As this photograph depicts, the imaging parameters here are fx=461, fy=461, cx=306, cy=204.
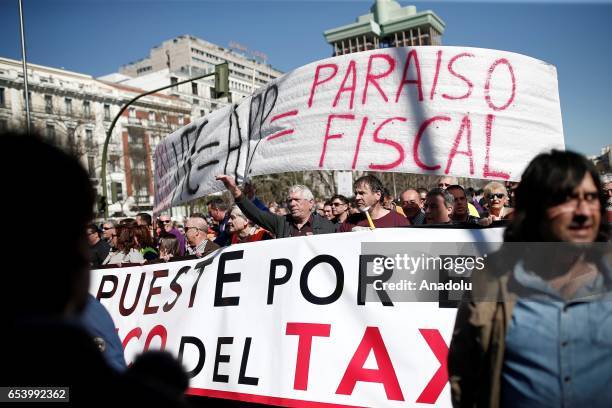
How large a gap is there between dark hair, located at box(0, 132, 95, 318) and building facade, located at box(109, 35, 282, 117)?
71.1 m

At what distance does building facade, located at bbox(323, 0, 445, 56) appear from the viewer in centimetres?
10444

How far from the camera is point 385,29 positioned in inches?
4272

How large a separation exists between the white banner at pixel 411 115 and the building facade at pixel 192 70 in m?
68.5

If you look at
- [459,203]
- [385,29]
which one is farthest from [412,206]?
[385,29]

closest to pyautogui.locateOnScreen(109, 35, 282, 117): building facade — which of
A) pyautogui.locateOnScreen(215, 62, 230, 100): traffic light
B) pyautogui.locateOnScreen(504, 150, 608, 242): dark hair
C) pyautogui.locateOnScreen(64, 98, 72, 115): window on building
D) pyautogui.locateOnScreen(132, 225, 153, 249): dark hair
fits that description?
pyautogui.locateOnScreen(64, 98, 72, 115): window on building

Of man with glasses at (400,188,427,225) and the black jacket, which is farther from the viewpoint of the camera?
man with glasses at (400,188,427,225)

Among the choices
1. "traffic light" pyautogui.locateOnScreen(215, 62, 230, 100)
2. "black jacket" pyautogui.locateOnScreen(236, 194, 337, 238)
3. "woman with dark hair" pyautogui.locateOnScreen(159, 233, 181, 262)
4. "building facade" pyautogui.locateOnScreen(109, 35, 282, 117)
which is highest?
"building facade" pyautogui.locateOnScreen(109, 35, 282, 117)

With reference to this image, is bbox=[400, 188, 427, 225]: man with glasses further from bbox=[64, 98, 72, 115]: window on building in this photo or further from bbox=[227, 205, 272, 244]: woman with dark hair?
bbox=[64, 98, 72, 115]: window on building

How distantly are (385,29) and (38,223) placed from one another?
4604 inches

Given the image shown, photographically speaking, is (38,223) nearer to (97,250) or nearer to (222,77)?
(97,250)

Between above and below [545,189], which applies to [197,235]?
below

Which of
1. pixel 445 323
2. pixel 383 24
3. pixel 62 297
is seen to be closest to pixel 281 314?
pixel 445 323

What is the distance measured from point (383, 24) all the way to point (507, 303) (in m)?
117

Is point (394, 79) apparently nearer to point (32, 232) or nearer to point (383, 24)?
point (32, 232)
